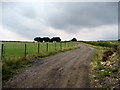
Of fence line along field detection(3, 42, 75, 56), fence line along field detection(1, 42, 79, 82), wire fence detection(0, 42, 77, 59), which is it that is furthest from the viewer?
fence line along field detection(3, 42, 75, 56)

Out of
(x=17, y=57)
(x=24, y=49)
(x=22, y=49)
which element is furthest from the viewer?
(x=24, y=49)

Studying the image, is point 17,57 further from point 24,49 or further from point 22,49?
point 24,49

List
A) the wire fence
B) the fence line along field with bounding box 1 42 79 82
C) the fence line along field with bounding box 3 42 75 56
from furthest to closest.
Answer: the fence line along field with bounding box 3 42 75 56
the wire fence
the fence line along field with bounding box 1 42 79 82

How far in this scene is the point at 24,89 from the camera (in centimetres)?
671

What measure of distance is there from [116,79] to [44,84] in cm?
408

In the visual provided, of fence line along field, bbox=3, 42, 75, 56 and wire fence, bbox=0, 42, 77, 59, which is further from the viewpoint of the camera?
fence line along field, bbox=3, 42, 75, 56

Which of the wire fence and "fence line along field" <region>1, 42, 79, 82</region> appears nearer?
"fence line along field" <region>1, 42, 79, 82</region>

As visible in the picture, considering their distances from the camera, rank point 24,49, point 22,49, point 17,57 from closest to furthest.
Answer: point 17,57, point 22,49, point 24,49

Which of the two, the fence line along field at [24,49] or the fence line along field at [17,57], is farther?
the fence line along field at [24,49]

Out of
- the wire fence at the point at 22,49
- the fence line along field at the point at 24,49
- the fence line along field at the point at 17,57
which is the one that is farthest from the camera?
the fence line along field at the point at 24,49

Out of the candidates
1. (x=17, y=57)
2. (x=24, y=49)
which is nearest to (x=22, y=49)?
(x=24, y=49)

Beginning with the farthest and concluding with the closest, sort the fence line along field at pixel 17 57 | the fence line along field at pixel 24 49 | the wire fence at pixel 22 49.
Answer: the fence line along field at pixel 24 49, the wire fence at pixel 22 49, the fence line along field at pixel 17 57

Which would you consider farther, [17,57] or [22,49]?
[22,49]

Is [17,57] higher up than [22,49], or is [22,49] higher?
[22,49]
